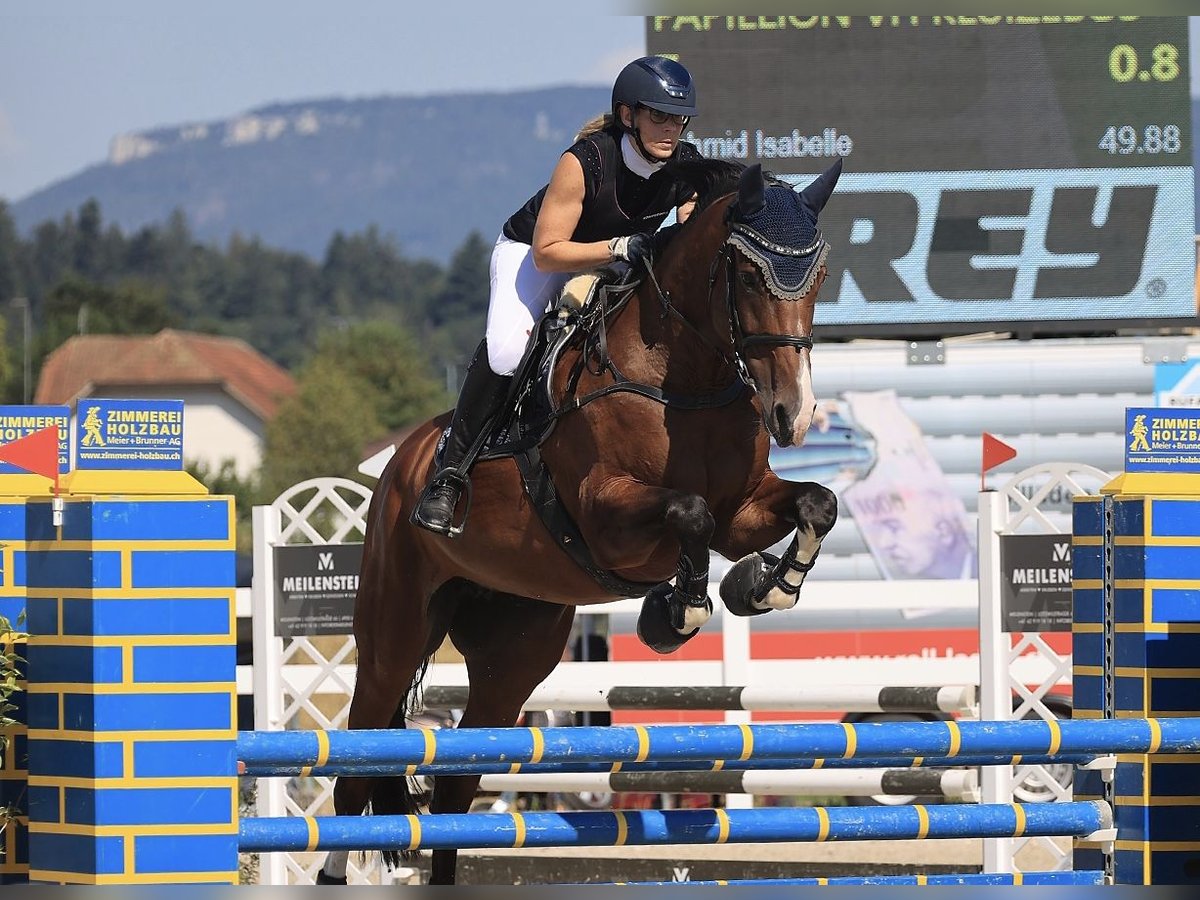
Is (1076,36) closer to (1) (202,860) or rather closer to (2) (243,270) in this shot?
(1) (202,860)

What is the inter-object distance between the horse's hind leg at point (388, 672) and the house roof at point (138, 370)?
58.5 metres

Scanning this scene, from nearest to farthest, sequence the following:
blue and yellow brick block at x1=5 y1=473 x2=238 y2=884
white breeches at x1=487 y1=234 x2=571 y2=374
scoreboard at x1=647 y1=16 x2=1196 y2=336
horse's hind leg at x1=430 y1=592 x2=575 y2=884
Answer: blue and yellow brick block at x1=5 y1=473 x2=238 y2=884
white breeches at x1=487 y1=234 x2=571 y2=374
horse's hind leg at x1=430 y1=592 x2=575 y2=884
scoreboard at x1=647 y1=16 x2=1196 y2=336

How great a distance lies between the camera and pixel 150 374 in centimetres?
6675

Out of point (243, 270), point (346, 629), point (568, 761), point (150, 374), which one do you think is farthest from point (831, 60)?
point (243, 270)

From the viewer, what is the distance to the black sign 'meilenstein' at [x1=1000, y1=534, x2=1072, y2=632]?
645 centimetres

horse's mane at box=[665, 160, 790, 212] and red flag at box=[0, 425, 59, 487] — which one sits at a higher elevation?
horse's mane at box=[665, 160, 790, 212]

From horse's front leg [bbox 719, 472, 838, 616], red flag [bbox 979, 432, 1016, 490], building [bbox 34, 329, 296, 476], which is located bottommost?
horse's front leg [bbox 719, 472, 838, 616]

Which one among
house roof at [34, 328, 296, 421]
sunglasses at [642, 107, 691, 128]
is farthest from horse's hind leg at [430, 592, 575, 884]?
house roof at [34, 328, 296, 421]

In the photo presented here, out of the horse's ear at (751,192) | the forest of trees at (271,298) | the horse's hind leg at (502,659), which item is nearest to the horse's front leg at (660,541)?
the horse's ear at (751,192)

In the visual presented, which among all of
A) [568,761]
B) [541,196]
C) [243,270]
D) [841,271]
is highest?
[243,270]

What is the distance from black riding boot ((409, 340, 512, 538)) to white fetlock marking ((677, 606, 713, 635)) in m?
0.86

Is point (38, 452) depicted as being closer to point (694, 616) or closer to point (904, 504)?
point (694, 616)

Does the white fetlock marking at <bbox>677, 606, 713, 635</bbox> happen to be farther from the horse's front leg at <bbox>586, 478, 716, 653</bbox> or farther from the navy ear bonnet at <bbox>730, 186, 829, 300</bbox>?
the navy ear bonnet at <bbox>730, 186, 829, 300</bbox>

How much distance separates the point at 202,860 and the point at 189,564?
0.54 metres
